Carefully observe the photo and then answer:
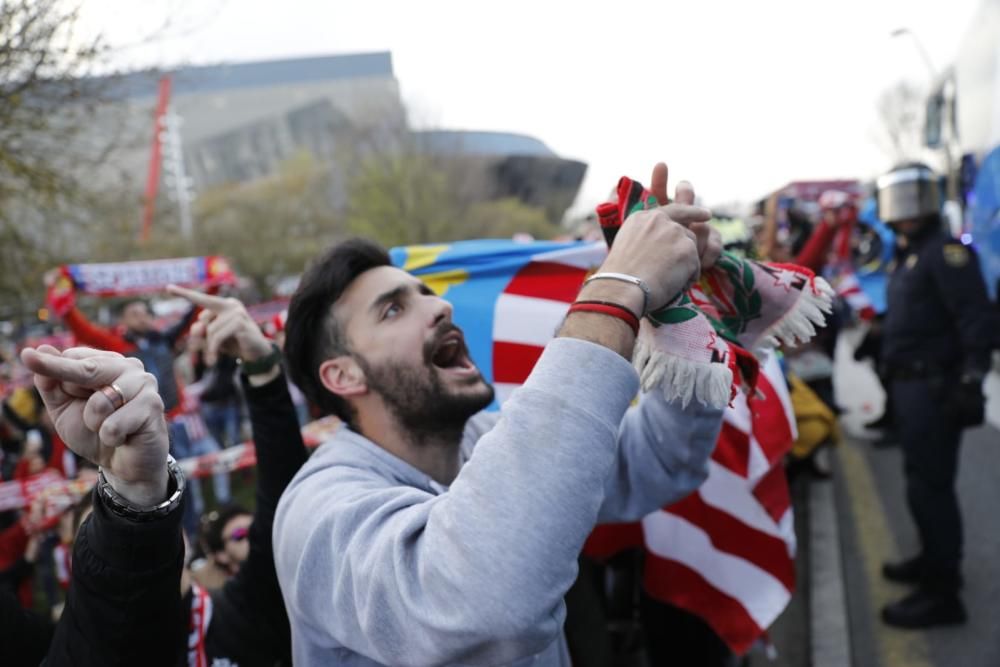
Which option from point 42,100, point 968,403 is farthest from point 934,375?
point 42,100

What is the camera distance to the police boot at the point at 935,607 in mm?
3631

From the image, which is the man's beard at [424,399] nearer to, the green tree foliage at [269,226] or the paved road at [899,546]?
the paved road at [899,546]

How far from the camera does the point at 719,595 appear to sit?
2.68 metres

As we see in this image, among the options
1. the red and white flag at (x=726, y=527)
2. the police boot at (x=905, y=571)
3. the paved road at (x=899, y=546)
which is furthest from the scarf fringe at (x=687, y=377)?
the police boot at (x=905, y=571)

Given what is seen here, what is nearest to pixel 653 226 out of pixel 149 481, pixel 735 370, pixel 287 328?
pixel 735 370

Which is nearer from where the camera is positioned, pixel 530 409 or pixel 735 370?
pixel 530 409

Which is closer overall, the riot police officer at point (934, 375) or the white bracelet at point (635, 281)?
the white bracelet at point (635, 281)

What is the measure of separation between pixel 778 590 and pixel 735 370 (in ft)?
5.10

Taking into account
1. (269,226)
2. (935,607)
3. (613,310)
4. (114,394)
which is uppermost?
(613,310)

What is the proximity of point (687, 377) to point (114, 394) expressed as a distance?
3.10 ft

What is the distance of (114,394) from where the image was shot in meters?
1.02

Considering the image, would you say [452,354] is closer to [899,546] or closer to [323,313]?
[323,313]

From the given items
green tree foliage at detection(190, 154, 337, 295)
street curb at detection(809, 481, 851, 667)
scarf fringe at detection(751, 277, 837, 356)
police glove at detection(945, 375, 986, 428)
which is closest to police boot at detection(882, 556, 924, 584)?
street curb at detection(809, 481, 851, 667)

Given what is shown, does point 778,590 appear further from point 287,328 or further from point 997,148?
point 997,148
